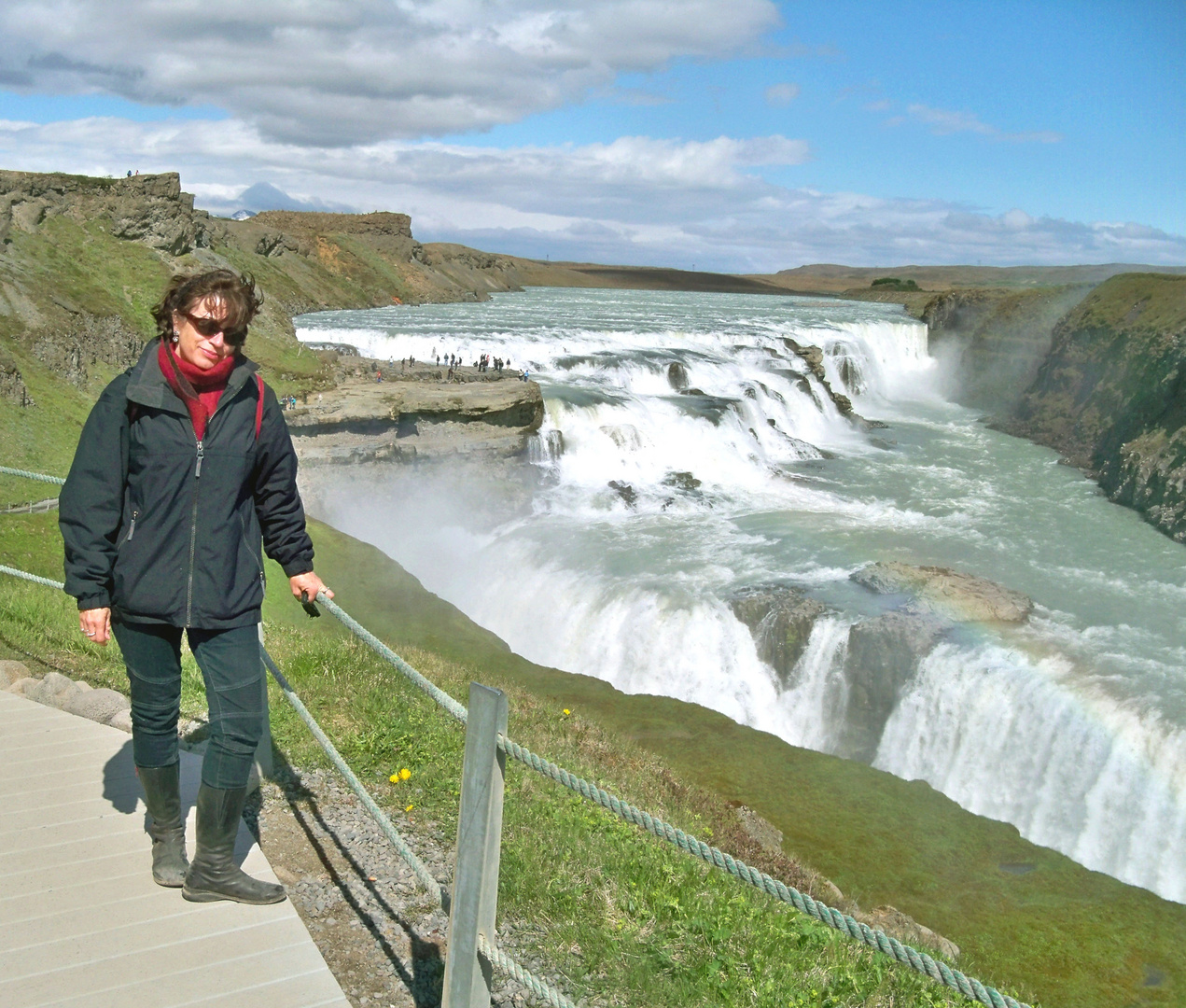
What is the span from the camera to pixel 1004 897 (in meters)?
9.94

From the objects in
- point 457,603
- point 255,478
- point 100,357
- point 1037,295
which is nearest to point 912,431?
point 1037,295

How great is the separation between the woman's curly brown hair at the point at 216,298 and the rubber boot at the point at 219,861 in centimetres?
174

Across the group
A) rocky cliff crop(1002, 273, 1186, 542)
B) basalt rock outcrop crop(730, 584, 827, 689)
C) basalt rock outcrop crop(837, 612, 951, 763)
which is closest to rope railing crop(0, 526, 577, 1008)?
basalt rock outcrop crop(837, 612, 951, 763)

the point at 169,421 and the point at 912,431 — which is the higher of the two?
the point at 169,421

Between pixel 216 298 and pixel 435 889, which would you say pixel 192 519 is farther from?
pixel 435 889

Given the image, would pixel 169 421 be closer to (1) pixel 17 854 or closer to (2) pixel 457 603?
(1) pixel 17 854

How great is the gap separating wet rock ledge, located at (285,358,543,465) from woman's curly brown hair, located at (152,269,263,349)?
1717cm

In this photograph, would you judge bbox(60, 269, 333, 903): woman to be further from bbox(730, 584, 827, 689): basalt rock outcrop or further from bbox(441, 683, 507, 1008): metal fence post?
bbox(730, 584, 827, 689): basalt rock outcrop

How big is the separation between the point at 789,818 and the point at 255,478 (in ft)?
28.3

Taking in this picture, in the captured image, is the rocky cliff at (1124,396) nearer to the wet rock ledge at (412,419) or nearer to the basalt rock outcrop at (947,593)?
the basalt rock outcrop at (947,593)

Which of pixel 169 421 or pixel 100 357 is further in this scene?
pixel 100 357

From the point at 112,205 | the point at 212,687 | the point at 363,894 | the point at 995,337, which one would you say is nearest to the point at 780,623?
the point at 363,894

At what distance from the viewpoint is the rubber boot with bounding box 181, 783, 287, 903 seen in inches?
152

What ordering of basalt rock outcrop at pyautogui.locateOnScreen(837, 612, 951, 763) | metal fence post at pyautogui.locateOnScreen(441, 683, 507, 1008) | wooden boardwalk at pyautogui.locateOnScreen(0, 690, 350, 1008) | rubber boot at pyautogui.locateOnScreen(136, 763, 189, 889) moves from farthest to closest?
basalt rock outcrop at pyautogui.locateOnScreen(837, 612, 951, 763), rubber boot at pyautogui.locateOnScreen(136, 763, 189, 889), wooden boardwalk at pyautogui.locateOnScreen(0, 690, 350, 1008), metal fence post at pyautogui.locateOnScreen(441, 683, 507, 1008)
